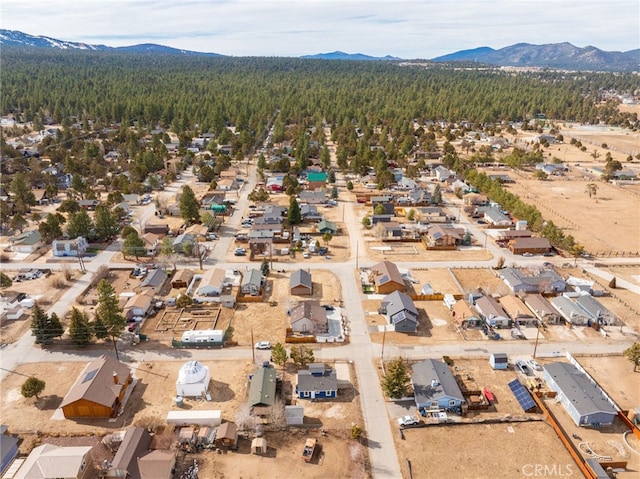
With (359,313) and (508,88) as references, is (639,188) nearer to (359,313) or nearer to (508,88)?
(359,313)

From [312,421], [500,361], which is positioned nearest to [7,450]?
[312,421]

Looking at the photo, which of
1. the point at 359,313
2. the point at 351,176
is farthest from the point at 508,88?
the point at 359,313

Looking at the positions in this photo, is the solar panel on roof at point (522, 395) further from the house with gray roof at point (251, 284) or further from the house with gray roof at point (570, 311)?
the house with gray roof at point (251, 284)

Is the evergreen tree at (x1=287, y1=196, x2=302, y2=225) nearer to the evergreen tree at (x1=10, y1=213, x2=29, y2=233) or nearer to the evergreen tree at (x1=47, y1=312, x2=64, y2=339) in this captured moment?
the evergreen tree at (x1=47, y1=312, x2=64, y2=339)

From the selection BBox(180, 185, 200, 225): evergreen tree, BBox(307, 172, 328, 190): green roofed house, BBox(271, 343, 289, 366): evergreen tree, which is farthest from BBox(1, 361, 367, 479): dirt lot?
BBox(307, 172, 328, 190): green roofed house

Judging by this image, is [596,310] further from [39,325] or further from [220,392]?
[39,325]

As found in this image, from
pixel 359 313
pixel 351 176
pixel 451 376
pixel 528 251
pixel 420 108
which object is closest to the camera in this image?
pixel 451 376
